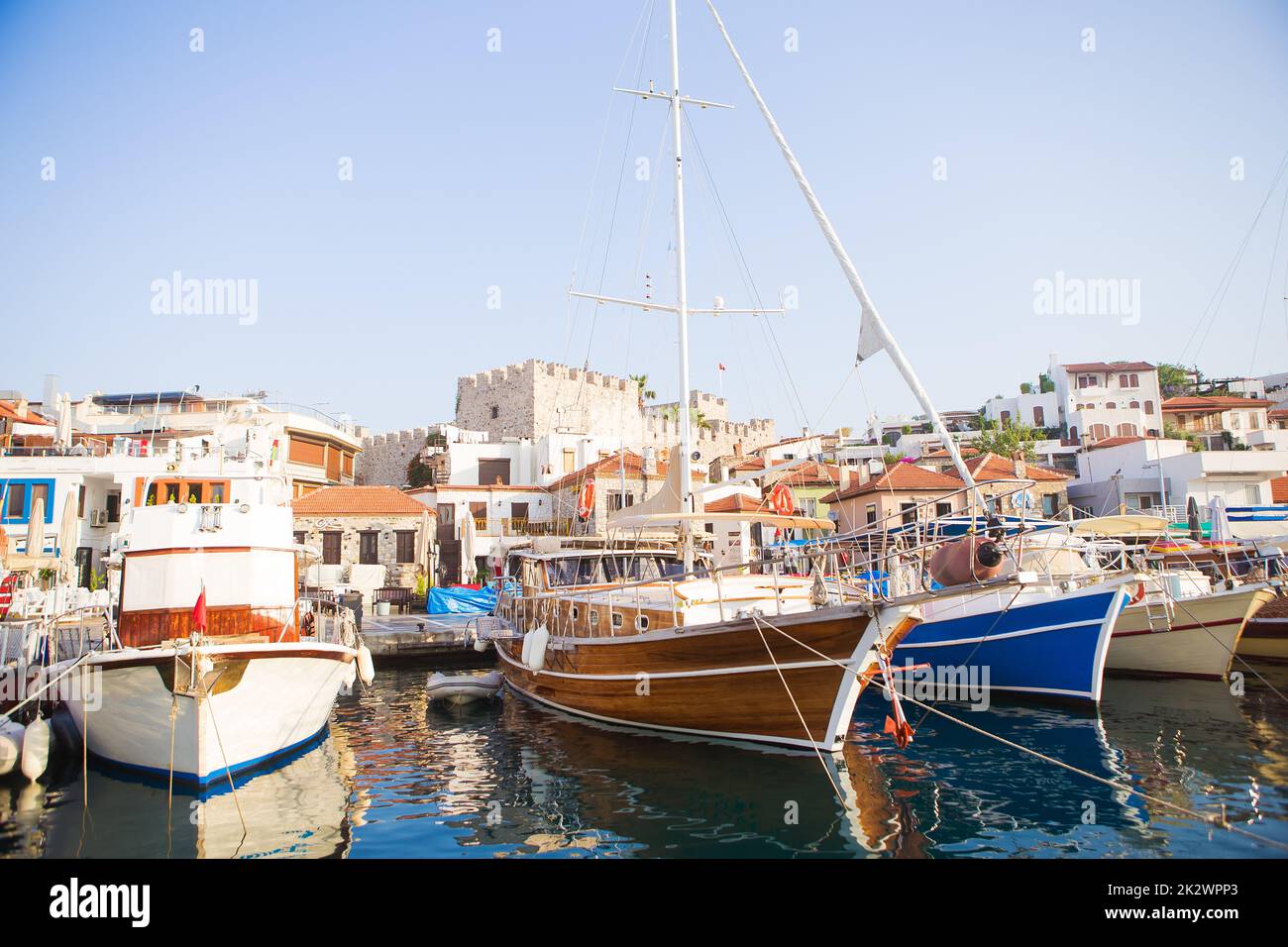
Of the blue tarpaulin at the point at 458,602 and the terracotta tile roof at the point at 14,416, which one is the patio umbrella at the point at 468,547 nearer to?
the blue tarpaulin at the point at 458,602

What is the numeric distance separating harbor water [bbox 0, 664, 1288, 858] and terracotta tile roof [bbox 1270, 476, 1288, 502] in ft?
81.2

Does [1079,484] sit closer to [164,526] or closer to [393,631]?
[393,631]

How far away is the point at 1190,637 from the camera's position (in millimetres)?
15664

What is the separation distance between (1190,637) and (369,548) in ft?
88.5

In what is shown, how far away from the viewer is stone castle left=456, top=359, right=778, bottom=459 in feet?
162

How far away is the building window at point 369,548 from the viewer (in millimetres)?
31062

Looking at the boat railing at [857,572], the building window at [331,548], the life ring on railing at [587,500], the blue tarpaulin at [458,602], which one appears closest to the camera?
the boat railing at [857,572]

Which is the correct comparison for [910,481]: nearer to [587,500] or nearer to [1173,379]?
[587,500]

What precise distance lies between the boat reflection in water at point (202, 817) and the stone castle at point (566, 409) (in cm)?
3533

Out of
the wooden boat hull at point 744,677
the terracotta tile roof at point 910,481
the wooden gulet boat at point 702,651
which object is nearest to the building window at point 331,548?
the wooden gulet boat at point 702,651

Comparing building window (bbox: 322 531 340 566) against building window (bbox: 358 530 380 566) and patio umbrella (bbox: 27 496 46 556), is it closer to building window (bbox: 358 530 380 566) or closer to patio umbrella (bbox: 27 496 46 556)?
building window (bbox: 358 530 380 566)

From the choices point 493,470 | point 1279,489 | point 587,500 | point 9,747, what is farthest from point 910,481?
point 9,747

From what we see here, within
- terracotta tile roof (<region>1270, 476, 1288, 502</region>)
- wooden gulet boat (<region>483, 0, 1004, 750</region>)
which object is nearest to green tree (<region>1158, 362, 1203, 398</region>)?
terracotta tile roof (<region>1270, 476, 1288, 502</region>)
